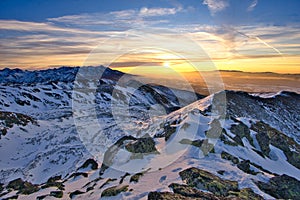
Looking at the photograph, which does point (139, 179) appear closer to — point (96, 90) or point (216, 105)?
point (216, 105)

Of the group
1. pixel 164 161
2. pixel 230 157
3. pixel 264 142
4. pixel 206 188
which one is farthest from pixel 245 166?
pixel 264 142

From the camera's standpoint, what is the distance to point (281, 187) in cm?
2802

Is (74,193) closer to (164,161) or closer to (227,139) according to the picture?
(164,161)

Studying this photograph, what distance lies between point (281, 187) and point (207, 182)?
863 cm

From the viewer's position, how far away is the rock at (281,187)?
26469mm

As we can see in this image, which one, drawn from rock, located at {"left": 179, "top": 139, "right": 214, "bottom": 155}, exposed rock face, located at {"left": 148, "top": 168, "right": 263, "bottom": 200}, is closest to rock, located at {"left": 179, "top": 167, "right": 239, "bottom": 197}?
exposed rock face, located at {"left": 148, "top": 168, "right": 263, "bottom": 200}

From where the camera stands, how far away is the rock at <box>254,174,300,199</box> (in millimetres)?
26469

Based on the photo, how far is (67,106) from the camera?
503ft

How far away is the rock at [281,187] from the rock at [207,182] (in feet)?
10.4

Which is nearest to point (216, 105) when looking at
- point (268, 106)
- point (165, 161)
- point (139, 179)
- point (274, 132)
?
point (274, 132)

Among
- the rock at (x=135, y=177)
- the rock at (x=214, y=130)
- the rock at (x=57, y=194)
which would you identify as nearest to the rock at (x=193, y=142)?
the rock at (x=214, y=130)

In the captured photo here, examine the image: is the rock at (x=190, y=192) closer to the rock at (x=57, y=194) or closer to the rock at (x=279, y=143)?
the rock at (x=57, y=194)

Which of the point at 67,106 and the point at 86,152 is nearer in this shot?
the point at 86,152

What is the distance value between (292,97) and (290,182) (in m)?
105
